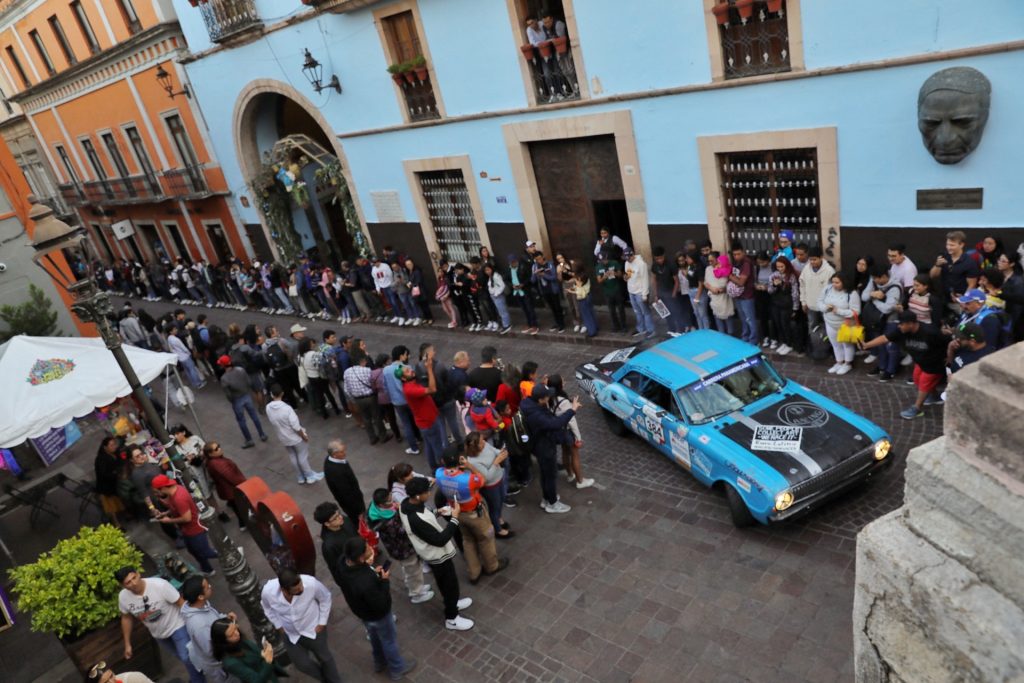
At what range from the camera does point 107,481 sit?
935cm

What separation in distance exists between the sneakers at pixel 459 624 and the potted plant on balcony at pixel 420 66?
1133 cm

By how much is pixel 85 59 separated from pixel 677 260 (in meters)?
23.1

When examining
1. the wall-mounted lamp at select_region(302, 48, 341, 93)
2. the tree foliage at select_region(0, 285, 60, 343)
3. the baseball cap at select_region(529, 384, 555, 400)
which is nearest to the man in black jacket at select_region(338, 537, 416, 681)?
the baseball cap at select_region(529, 384, 555, 400)

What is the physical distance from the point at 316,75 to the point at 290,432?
10.5m

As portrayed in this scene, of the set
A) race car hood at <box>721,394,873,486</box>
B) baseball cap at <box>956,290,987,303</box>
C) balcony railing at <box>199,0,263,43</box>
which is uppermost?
balcony railing at <box>199,0,263,43</box>

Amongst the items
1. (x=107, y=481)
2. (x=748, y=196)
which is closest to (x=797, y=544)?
(x=748, y=196)

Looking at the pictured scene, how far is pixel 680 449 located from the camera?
7.75 meters

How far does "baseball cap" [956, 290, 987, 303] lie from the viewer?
7.85 metres

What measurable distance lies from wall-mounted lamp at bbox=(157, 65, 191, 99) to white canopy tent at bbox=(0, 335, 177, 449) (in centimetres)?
1390

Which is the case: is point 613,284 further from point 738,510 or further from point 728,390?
point 738,510

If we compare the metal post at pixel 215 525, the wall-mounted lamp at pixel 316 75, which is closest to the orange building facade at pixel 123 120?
the wall-mounted lamp at pixel 316 75

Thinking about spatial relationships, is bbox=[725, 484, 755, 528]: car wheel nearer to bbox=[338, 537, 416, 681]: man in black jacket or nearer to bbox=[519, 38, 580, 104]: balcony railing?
bbox=[338, 537, 416, 681]: man in black jacket

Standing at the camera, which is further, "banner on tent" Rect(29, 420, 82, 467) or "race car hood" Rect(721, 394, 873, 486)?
"banner on tent" Rect(29, 420, 82, 467)

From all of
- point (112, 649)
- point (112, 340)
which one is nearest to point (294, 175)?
point (112, 340)
